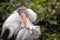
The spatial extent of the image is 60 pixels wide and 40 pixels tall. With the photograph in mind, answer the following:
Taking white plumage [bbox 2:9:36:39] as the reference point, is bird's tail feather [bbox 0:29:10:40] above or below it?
below

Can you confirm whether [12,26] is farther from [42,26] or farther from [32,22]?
[42,26]

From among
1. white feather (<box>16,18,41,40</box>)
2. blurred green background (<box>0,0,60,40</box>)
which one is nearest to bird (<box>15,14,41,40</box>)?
white feather (<box>16,18,41,40</box>)

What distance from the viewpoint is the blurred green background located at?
6.53ft

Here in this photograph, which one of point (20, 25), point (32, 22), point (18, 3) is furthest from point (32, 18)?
point (18, 3)

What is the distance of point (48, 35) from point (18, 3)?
1.52ft

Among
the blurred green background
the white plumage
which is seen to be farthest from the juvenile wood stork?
the blurred green background

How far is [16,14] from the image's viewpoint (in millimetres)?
1791

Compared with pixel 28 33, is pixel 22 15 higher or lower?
higher

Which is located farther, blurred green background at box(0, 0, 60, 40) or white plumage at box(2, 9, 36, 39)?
blurred green background at box(0, 0, 60, 40)

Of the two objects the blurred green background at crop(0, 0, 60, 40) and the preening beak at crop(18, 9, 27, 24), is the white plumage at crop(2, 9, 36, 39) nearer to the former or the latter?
the preening beak at crop(18, 9, 27, 24)

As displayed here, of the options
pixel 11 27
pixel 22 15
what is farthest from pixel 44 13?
→ pixel 11 27

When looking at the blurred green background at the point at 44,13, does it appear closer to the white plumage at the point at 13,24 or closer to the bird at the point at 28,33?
the bird at the point at 28,33

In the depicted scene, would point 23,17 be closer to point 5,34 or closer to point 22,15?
point 22,15

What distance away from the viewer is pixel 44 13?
6.81ft
